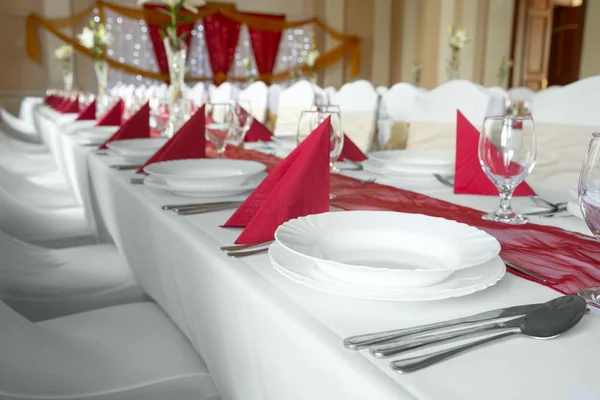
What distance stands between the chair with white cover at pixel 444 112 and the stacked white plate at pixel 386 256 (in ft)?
5.59

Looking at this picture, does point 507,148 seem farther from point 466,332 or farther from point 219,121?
point 219,121

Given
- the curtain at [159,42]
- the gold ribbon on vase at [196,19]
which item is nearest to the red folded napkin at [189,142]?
the gold ribbon on vase at [196,19]

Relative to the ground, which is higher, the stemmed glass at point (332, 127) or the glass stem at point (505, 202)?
the stemmed glass at point (332, 127)

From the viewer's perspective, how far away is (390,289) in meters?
0.60

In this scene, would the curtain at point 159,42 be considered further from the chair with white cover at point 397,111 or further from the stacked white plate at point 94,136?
the stacked white plate at point 94,136

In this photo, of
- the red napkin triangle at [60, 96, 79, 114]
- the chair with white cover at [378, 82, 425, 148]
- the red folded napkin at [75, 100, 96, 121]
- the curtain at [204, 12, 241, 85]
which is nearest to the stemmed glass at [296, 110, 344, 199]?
the red folded napkin at [75, 100, 96, 121]

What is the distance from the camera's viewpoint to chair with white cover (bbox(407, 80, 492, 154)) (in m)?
2.45

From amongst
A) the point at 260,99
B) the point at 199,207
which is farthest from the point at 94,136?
the point at 260,99

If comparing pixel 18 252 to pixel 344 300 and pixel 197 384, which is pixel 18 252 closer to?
pixel 197 384

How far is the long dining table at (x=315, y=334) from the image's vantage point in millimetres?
468

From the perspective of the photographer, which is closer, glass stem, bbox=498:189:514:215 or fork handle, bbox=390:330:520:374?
fork handle, bbox=390:330:520:374

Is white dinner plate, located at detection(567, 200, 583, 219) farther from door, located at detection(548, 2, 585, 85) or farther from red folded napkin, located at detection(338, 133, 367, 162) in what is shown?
door, located at detection(548, 2, 585, 85)

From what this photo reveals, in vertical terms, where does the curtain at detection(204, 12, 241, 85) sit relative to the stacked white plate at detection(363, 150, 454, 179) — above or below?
above

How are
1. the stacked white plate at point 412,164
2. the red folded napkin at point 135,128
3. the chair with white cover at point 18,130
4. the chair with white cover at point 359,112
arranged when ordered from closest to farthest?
the stacked white plate at point 412,164, the red folded napkin at point 135,128, the chair with white cover at point 359,112, the chair with white cover at point 18,130
